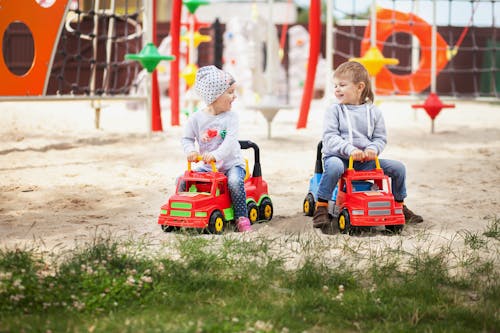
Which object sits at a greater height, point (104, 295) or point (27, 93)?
point (27, 93)

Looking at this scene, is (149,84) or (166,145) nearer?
(166,145)

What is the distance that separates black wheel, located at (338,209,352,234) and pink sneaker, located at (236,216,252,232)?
0.52 metres

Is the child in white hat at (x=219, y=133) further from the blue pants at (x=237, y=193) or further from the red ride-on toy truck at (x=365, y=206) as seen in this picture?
Result: the red ride-on toy truck at (x=365, y=206)

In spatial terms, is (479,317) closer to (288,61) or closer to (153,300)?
(153,300)

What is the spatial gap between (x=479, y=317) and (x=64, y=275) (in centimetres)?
162

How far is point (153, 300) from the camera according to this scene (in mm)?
2932

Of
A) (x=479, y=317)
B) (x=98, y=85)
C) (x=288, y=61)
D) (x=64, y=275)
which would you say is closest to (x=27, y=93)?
(x=64, y=275)

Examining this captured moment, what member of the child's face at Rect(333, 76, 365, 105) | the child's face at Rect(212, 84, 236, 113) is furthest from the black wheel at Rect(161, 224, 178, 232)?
the child's face at Rect(333, 76, 365, 105)

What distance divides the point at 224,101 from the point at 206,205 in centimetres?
67

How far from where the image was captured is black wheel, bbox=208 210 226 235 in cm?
425

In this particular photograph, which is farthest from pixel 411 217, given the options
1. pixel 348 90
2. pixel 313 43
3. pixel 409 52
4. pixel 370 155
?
pixel 409 52

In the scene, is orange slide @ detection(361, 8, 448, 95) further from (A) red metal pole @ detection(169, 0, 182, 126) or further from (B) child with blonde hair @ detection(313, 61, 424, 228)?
(B) child with blonde hair @ detection(313, 61, 424, 228)

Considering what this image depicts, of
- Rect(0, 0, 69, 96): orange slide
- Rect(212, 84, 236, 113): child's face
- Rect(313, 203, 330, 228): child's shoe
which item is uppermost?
Rect(0, 0, 69, 96): orange slide

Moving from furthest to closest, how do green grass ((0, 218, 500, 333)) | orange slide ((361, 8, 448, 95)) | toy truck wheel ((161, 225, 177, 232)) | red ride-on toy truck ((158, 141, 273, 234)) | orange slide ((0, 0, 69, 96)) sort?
orange slide ((361, 8, 448, 95))
orange slide ((0, 0, 69, 96))
toy truck wheel ((161, 225, 177, 232))
red ride-on toy truck ((158, 141, 273, 234))
green grass ((0, 218, 500, 333))
